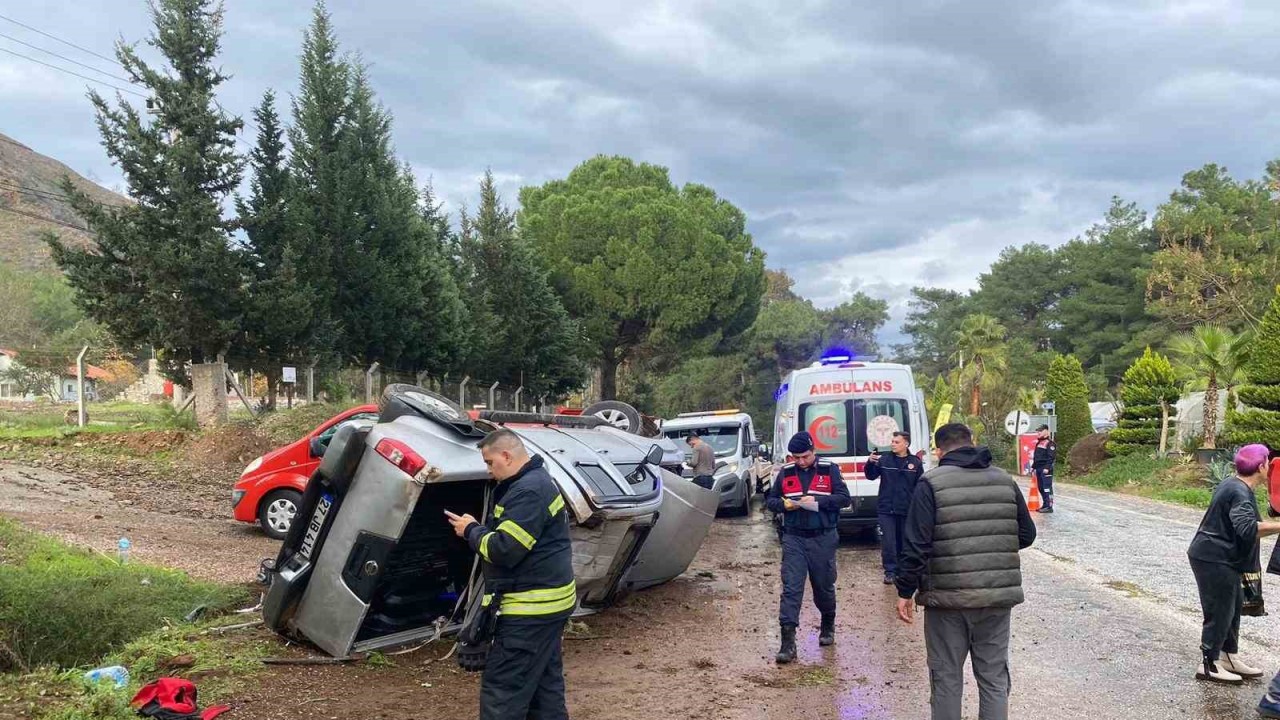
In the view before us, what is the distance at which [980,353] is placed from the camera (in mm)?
47406

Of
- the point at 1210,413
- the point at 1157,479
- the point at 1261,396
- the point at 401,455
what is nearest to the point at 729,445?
the point at 401,455

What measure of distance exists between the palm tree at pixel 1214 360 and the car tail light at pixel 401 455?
2466 centimetres

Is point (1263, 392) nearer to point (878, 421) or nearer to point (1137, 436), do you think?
point (1137, 436)

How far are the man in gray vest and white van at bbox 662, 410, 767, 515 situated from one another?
1185 centimetres

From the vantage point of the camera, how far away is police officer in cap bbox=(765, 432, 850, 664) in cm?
675

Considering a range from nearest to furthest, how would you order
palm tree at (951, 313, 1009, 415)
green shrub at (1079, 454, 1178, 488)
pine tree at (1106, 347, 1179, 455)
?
1. green shrub at (1079, 454, 1178, 488)
2. pine tree at (1106, 347, 1179, 455)
3. palm tree at (951, 313, 1009, 415)

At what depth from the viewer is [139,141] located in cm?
1744

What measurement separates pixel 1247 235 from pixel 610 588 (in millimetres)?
48960

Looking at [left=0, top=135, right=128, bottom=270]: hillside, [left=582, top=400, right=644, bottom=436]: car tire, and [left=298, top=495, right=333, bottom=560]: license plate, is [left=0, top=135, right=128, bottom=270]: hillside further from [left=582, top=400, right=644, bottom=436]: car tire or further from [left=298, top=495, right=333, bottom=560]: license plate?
[left=298, top=495, right=333, bottom=560]: license plate

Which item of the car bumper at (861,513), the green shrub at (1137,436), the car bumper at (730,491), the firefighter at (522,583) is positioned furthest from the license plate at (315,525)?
the green shrub at (1137,436)

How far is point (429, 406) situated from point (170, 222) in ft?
45.8

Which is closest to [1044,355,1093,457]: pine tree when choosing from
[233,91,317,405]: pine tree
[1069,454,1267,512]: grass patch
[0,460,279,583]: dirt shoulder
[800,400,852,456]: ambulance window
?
[1069,454,1267,512]: grass patch

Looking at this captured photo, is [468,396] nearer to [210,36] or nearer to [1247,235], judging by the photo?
[210,36]

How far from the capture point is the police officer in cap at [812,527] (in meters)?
6.75
